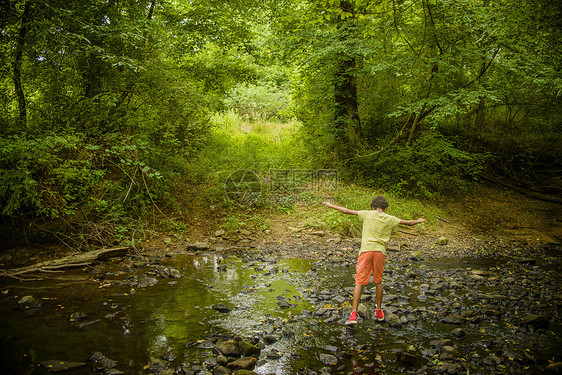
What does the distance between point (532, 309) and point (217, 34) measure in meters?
10.8

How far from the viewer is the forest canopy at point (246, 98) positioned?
672 centimetres

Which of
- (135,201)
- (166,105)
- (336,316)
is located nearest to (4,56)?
(166,105)

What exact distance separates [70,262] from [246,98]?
13.7 meters

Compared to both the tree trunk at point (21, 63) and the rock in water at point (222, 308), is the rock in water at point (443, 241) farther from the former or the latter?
the tree trunk at point (21, 63)

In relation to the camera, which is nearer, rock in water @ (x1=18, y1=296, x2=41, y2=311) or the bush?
rock in water @ (x1=18, y1=296, x2=41, y2=311)

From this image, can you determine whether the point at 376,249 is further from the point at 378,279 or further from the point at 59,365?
the point at 59,365

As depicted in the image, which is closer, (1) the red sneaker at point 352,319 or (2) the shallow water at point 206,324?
(2) the shallow water at point 206,324

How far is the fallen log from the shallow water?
0.98 feet

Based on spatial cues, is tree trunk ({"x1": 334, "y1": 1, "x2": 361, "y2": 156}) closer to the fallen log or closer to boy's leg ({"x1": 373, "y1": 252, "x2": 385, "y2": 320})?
boy's leg ({"x1": 373, "y1": 252, "x2": 385, "y2": 320})

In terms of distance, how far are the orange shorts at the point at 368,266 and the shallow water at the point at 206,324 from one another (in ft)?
2.05

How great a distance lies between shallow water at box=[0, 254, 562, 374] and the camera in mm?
3670

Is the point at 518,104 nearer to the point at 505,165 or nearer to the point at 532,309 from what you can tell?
the point at 505,165

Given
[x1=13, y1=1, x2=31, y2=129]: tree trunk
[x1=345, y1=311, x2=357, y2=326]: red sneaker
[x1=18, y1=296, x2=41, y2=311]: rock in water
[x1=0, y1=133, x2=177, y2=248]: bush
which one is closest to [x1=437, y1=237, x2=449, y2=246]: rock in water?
[x1=345, y1=311, x2=357, y2=326]: red sneaker

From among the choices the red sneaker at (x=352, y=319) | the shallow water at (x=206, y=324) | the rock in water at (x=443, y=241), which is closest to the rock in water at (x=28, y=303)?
the shallow water at (x=206, y=324)
